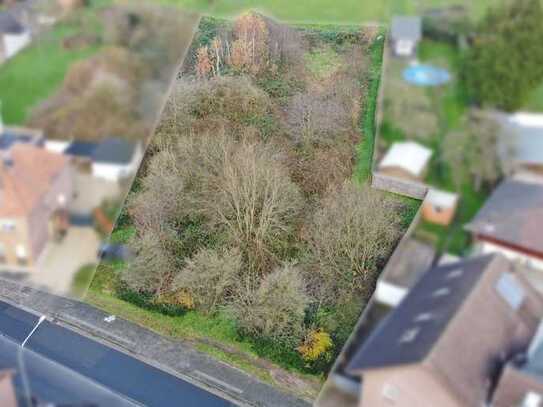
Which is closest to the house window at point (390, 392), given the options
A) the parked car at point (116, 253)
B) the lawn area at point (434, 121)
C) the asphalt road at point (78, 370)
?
the lawn area at point (434, 121)

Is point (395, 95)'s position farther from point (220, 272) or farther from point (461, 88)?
point (220, 272)

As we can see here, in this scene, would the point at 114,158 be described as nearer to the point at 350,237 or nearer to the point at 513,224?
the point at 350,237

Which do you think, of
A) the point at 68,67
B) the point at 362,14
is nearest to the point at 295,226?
the point at 362,14

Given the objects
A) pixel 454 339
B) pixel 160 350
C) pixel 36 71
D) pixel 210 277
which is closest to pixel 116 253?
pixel 210 277

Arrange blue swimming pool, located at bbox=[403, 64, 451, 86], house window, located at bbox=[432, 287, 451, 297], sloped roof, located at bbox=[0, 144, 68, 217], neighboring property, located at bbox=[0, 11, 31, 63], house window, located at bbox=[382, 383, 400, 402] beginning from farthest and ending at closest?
1. blue swimming pool, located at bbox=[403, 64, 451, 86]
2. house window, located at bbox=[432, 287, 451, 297]
3. house window, located at bbox=[382, 383, 400, 402]
4. neighboring property, located at bbox=[0, 11, 31, 63]
5. sloped roof, located at bbox=[0, 144, 68, 217]

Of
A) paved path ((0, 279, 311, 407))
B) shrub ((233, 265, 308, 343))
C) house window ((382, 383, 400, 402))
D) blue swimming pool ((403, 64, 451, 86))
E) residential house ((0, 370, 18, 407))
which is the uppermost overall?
blue swimming pool ((403, 64, 451, 86))

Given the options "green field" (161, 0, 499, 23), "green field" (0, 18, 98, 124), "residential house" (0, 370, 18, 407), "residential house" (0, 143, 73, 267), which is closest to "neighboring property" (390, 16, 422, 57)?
"green field" (161, 0, 499, 23)

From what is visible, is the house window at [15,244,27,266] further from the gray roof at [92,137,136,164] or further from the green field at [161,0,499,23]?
the green field at [161,0,499,23]
